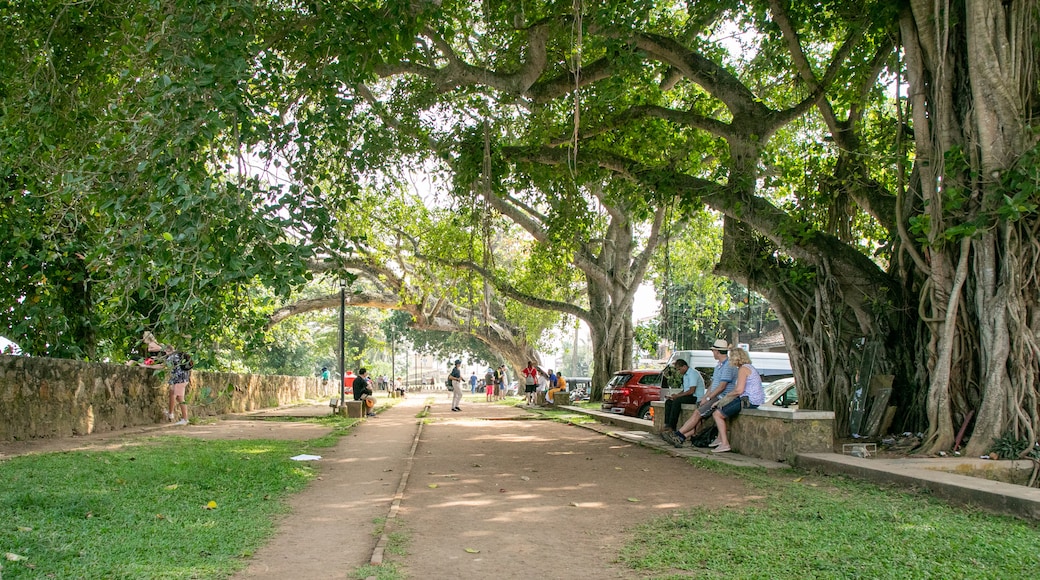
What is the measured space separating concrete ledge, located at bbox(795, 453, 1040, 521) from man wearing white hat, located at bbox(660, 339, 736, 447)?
1.81 metres

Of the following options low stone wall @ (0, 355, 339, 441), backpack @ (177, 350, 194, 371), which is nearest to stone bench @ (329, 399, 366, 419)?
low stone wall @ (0, 355, 339, 441)

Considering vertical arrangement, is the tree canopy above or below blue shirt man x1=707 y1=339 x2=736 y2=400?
above

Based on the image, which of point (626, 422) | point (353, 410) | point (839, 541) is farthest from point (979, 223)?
point (353, 410)

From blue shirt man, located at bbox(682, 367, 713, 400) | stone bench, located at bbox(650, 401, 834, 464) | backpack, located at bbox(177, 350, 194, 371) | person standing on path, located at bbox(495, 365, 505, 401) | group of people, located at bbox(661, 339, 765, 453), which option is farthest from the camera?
person standing on path, located at bbox(495, 365, 505, 401)

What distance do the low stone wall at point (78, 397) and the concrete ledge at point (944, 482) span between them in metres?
6.15

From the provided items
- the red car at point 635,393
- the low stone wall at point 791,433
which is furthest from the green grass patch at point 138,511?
the red car at point 635,393

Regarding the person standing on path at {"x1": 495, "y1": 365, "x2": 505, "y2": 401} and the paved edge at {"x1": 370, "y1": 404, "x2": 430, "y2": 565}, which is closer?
the paved edge at {"x1": 370, "y1": 404, "x2": 430, "y2": 565}

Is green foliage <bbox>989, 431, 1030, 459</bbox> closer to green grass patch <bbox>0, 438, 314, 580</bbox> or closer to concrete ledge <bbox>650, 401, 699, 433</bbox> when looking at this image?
concrete ledge <bbox>650, 401, 699, 433</bbox>

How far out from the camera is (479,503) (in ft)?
24.2

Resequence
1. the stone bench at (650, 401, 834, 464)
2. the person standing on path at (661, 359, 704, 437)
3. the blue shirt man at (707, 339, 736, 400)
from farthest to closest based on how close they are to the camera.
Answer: the person standing on path at (661, 359, 704, 437) → the blue shirt man at (707, 339, 736, 400) → the stone bench at (650, 401, 834, 464)

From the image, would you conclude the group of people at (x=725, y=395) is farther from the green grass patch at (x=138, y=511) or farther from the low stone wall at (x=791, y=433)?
the green grass patch at (x=138, y=511)

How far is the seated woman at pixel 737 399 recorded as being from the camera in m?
10.6

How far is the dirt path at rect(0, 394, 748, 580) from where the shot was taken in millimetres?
5180

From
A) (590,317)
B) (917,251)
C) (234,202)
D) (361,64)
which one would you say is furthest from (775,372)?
(234,202)
